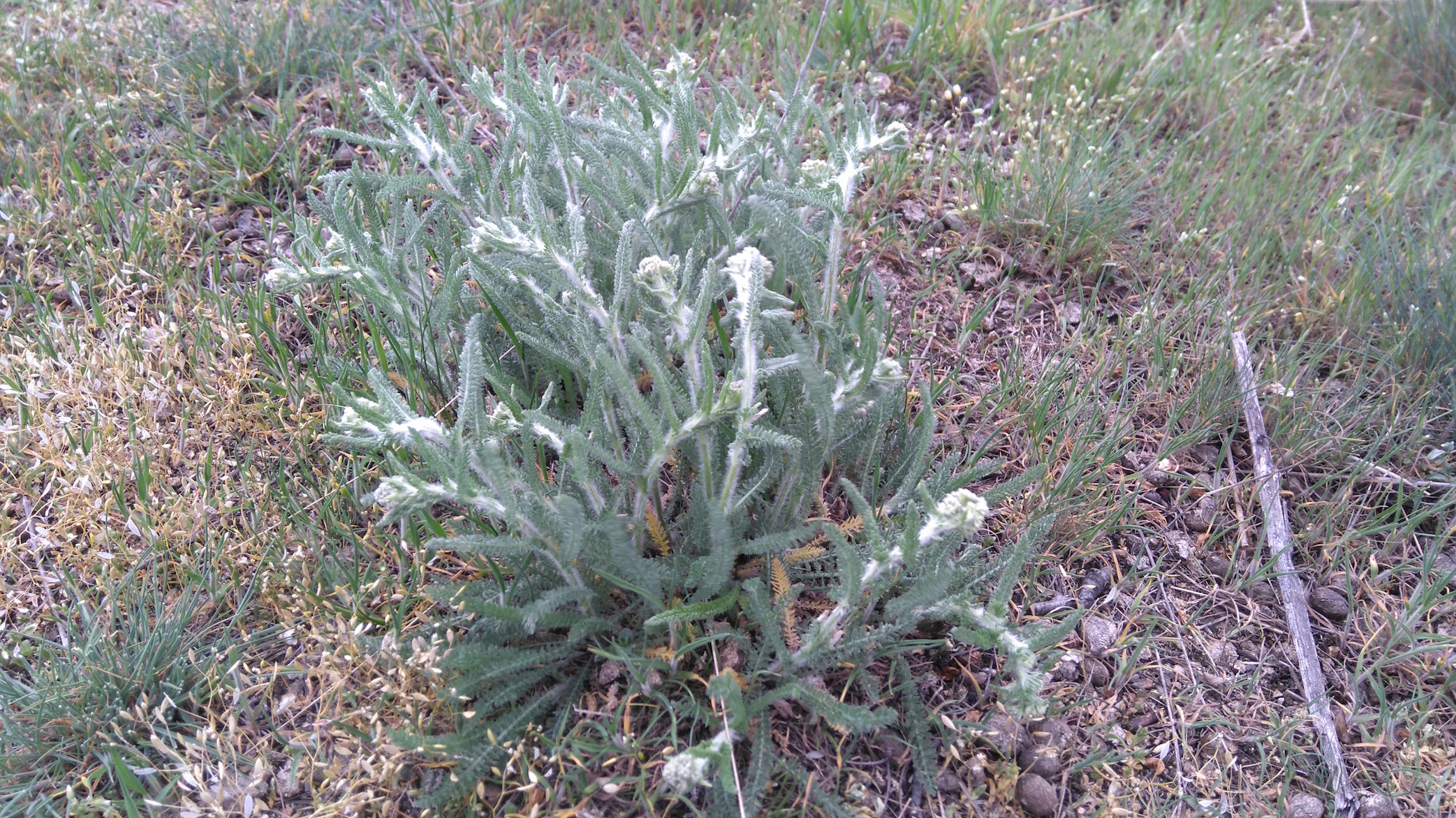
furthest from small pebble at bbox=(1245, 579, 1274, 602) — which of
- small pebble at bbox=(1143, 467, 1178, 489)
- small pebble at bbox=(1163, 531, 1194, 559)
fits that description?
small pebble at bbox=(1143, 467, 1178, 489)

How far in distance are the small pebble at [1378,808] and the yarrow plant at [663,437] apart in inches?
34.8

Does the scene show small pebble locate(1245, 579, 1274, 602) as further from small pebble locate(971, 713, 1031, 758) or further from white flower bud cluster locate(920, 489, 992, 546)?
white flower bud cluster locate(920, 489, 992, 546)

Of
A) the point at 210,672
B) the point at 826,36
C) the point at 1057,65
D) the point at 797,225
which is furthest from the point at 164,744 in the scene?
the point at 1057,65

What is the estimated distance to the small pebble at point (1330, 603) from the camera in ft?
7.32

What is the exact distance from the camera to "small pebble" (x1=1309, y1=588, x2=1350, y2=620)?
2.23 metres

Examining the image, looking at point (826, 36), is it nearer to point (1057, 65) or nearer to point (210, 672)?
point (1057, 65)

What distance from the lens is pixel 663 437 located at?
1.81 meters

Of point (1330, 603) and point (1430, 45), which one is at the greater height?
point (1430, 45)

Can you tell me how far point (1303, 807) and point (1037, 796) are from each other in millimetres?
591

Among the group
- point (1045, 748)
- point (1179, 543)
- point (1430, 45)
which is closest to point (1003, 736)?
point (1045, 748)

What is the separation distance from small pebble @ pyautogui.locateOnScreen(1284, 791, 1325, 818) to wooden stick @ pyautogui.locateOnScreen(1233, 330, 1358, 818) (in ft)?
0.11

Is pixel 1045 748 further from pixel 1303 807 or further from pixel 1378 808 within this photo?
pixel 1378 808

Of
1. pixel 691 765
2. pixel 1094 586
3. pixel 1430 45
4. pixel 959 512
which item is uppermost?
pixel 1430 45

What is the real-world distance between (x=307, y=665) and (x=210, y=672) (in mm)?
189
